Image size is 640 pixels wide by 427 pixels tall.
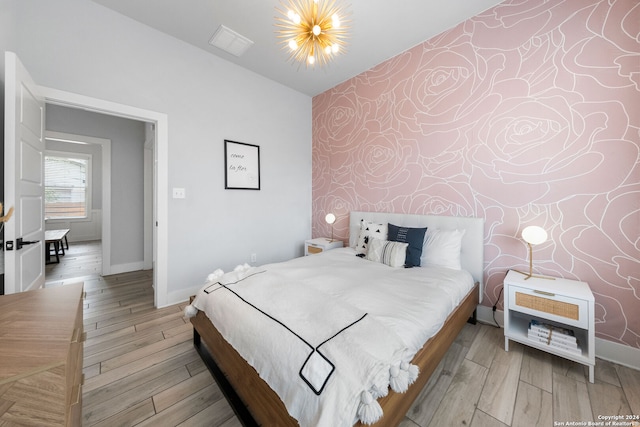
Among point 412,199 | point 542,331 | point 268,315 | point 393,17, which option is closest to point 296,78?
point 393,17

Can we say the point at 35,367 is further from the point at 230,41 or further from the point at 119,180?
the point at 119,180

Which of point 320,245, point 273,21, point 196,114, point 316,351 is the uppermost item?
point 273,21

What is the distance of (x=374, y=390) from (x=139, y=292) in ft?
10.4

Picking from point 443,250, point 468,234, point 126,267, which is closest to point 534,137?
point 468,234

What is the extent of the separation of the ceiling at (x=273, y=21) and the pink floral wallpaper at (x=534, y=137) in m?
0.18

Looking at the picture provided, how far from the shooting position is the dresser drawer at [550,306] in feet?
4.97

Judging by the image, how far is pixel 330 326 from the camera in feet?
3.59

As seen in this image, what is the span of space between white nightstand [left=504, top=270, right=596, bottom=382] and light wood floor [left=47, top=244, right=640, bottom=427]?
15 centimetres

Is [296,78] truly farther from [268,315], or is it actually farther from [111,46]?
[268,315]

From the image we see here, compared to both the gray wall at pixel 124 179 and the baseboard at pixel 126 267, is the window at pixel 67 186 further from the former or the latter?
the baseboard at pixel 126 267

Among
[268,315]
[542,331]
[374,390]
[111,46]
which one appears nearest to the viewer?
[374,390]

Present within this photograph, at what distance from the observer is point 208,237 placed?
2.83m

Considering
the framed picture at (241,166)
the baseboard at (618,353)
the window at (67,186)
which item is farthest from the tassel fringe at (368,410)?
the window at (67,186)

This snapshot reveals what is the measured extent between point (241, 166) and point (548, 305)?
3.28m
